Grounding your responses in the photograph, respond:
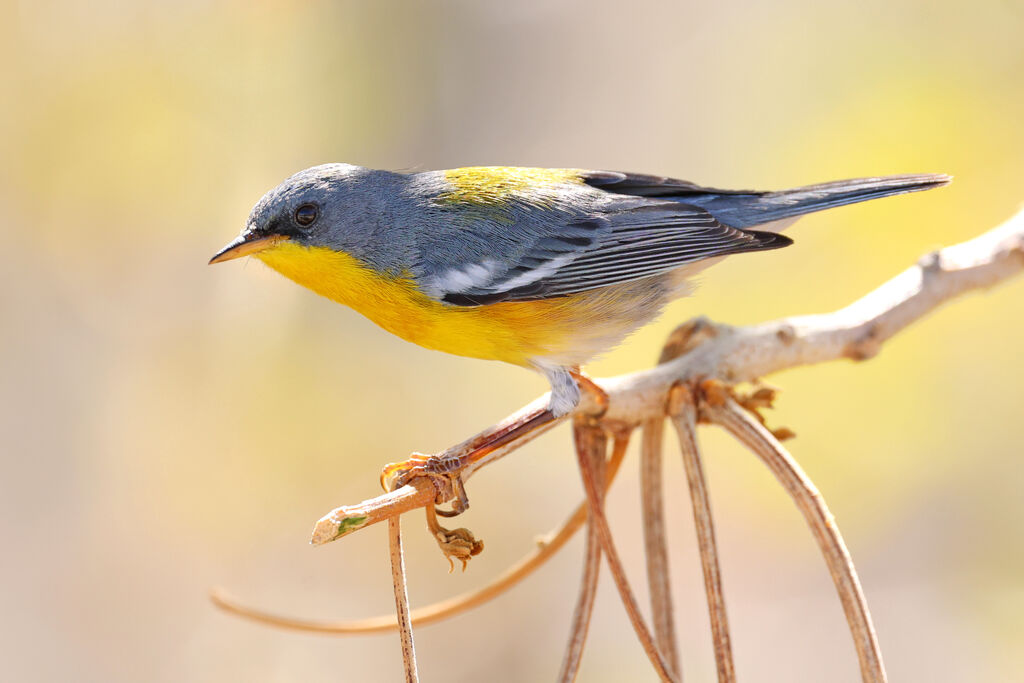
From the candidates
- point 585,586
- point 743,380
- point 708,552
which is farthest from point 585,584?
point 743,380

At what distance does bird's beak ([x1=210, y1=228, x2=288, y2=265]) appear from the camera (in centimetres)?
221

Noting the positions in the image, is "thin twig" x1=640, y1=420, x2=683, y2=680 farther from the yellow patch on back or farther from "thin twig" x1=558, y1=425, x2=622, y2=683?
the yellow patch on back

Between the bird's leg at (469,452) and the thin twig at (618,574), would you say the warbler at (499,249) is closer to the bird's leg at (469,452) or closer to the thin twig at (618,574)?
the bird's leg at (469,452)

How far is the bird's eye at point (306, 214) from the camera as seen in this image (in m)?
2.36

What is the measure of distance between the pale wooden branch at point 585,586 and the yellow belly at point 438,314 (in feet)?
1.54

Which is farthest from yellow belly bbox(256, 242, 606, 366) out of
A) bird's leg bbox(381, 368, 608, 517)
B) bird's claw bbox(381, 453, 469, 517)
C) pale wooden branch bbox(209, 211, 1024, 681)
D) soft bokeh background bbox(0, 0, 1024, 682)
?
soft bokeh background bbox(0, 0, 1024, 682)

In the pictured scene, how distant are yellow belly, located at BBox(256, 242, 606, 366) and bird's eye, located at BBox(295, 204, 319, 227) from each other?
73 mm

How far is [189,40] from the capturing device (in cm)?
371

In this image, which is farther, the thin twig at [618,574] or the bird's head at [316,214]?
the bird's head at [316,214]

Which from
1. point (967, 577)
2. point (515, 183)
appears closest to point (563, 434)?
point (515, 183)

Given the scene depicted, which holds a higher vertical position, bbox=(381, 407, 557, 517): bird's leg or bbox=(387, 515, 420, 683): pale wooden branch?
bbox=(381, 407, 557, 517): bird's leg

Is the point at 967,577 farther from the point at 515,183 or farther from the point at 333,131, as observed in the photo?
the point at 333,131

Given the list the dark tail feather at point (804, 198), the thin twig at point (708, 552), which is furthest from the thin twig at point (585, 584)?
the dark tail feather at point (804, 198)

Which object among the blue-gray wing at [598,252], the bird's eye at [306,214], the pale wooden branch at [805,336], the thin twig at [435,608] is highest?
the bird's eye at [306,214]
